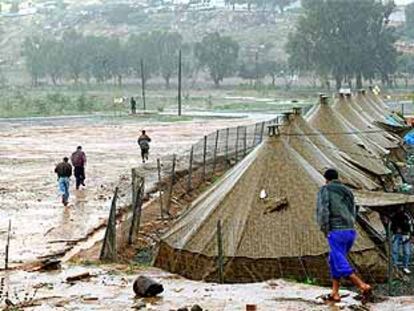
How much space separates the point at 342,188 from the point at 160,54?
396 ft

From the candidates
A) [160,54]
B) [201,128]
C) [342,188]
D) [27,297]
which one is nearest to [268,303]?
[342,188]

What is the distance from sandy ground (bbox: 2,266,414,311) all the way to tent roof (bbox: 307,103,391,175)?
11424 millimetres

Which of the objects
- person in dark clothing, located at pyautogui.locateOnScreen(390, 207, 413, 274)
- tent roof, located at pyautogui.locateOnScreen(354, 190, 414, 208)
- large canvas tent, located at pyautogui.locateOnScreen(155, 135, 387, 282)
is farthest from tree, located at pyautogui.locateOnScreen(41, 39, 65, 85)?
tent roof, located at pyautogui.locateOnScreen(354, 190, 414, 208)

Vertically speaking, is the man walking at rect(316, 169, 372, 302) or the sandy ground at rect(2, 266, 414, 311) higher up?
the man walking at rect(316, 169, 372, 302)

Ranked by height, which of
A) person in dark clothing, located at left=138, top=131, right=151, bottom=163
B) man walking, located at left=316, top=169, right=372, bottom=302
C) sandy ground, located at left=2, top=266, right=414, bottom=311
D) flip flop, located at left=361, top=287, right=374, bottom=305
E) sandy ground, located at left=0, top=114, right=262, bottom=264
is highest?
man walking, located at left=316, top=169, right=372, bottom=302

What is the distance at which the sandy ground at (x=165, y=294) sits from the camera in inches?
518

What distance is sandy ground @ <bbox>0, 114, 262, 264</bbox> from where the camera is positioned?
77.0 feet

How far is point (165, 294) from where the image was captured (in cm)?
1422

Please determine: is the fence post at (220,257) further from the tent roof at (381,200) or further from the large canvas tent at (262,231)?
the tent roof at (381,200)

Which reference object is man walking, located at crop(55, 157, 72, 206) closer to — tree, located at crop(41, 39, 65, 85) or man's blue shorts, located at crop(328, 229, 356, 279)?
man's blue shorts, located at crop(328, 229, 356, 279)

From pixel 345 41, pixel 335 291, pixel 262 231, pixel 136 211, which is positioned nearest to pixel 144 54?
pixel 345 41

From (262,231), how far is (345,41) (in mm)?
94613

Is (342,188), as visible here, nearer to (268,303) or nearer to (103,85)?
(268,303)

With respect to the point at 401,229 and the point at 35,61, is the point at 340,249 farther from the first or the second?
the point at 35,61
